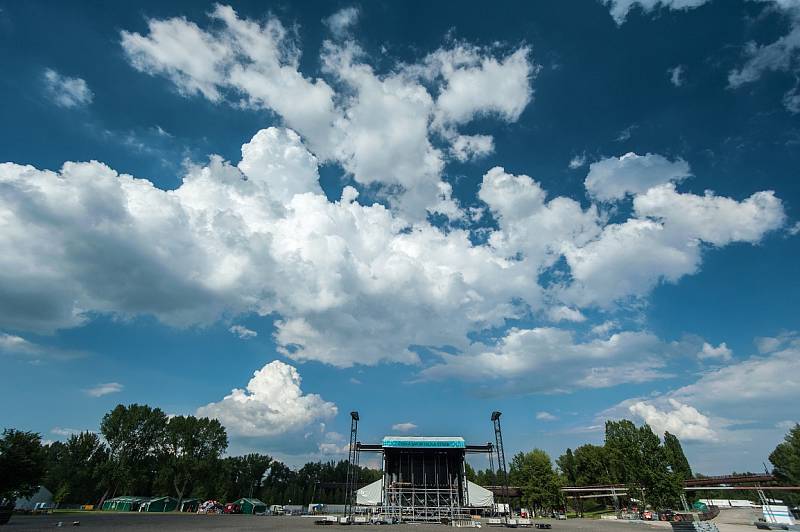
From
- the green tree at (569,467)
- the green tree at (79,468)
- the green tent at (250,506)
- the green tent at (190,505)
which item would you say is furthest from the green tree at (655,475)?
the green tree at (79,468)

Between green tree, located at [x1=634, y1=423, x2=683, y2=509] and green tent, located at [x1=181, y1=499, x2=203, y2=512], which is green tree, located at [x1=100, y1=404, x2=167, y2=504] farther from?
green tree, located at [x1=634, y1=423, x2=683, y2=509]

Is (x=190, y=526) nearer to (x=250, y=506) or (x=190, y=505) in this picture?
(x=250, y=506)

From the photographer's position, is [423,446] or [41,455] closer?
[41,455]

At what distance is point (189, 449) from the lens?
251 feet

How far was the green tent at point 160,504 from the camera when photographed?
220ft

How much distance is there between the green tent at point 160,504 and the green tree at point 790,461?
321 ft

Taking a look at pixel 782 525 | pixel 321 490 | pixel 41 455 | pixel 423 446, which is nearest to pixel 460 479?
pixel 423 446

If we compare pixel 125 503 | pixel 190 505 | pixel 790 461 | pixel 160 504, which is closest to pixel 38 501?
pixel 125 503

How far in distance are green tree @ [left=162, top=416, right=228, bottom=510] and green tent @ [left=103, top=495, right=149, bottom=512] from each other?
18.4ft

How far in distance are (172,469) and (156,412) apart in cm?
1043

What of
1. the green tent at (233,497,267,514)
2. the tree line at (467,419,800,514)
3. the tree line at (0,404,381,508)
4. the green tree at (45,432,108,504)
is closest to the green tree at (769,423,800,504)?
the tree line at (467,419,800,514)

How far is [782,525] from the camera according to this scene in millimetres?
35281

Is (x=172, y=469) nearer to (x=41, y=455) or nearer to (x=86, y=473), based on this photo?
(x=86, y=473)

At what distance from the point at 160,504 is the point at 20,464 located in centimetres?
3975
